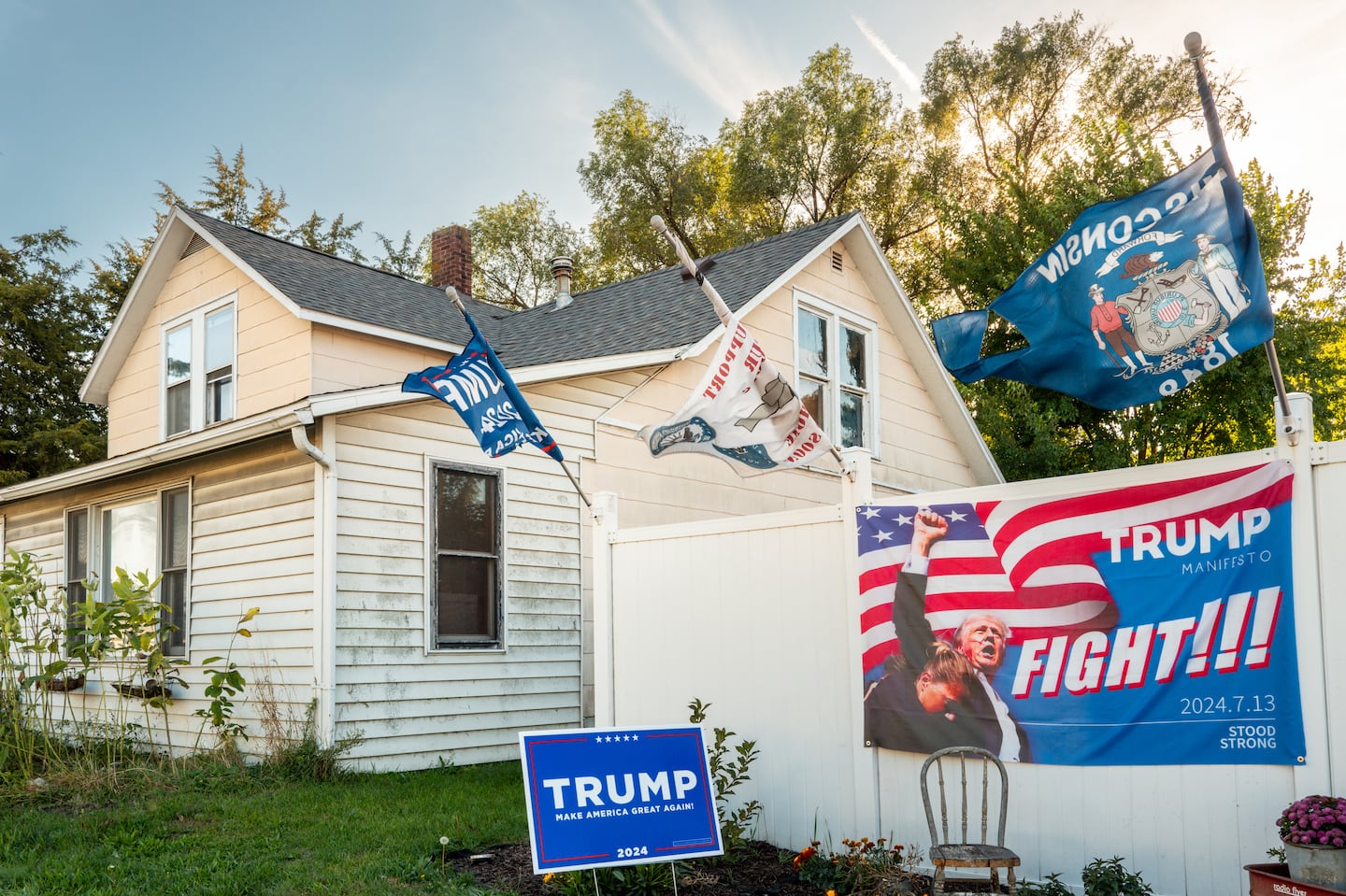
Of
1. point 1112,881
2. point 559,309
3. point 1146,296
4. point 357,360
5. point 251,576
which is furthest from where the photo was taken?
point 559,309

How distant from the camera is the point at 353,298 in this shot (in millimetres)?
11812

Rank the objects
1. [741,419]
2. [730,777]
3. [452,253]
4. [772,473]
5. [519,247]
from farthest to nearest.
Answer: [519,247]
[452,253]
[772,473]
[730,777]
[741,419]

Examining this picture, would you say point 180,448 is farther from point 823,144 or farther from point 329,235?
point 823,144

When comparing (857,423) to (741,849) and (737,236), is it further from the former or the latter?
(737,236)

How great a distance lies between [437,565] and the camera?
963 cm

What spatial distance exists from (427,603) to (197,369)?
465 centimetres

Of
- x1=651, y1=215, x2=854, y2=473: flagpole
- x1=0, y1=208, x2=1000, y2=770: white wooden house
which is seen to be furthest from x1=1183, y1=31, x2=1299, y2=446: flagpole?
x1=0, y1=208, x2=1000, y2=770: white wooden house

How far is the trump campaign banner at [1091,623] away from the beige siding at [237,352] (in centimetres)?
707

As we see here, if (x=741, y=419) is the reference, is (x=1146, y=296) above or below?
above

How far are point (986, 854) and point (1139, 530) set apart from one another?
167 cm

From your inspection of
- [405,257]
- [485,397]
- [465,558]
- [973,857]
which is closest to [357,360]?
[465,558]

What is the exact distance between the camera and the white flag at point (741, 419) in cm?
579

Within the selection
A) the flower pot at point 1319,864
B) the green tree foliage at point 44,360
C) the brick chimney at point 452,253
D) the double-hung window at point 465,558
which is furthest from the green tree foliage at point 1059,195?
the green tree foliage at point 44,360

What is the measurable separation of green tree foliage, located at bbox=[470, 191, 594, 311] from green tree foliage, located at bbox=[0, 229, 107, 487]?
9980 mm
